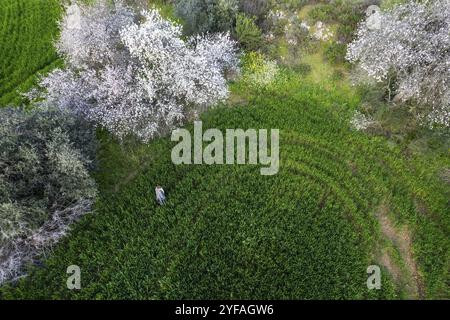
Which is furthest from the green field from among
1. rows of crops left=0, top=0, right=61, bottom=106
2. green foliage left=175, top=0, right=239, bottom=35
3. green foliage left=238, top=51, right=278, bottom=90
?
rows of crops left=0, top=0, right=61, bottom=106

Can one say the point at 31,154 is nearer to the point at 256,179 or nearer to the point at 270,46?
the point at 256,179

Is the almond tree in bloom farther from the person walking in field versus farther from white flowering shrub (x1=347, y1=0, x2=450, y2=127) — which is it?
white flowering shrub (x1=347, y1=0, x2=450, y2=127)

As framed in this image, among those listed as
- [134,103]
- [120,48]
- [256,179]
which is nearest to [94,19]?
[120,48]

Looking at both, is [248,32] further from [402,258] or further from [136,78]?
Result: [402,258]

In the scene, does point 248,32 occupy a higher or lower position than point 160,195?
higher

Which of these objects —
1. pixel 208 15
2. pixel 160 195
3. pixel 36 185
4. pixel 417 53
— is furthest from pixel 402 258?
pixel 208 15
